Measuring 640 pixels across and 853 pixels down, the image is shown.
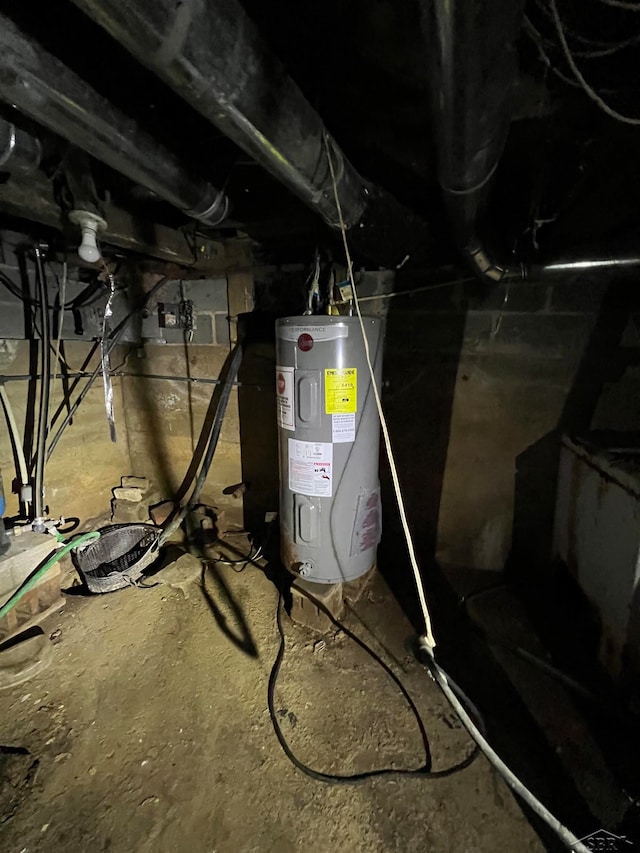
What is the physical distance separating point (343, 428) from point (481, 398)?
94 centimetres

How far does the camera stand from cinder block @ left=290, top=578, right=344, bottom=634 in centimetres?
166

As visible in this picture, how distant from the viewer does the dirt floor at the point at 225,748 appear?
3.34 ft

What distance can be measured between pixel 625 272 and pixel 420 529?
1.63m

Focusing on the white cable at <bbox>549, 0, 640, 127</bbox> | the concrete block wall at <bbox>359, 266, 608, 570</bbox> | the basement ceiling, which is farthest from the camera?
the concrete block wall at <bbox>359, 266, 608, 570</bbox>

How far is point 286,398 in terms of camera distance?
1.56 metres

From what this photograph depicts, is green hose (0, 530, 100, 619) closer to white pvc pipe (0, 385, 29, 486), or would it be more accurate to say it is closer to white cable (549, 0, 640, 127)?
white pvc pipe (0, 385, 29, 486)

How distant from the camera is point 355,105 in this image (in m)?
1.21

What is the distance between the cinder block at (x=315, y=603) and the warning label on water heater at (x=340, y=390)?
85 cm

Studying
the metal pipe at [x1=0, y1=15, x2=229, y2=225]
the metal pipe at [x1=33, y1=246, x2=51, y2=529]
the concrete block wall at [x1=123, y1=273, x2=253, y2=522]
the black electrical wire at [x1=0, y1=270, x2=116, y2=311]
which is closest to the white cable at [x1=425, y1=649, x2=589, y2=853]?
the metal pipe at [x1=0, y1=15, x2=229, y2=225]

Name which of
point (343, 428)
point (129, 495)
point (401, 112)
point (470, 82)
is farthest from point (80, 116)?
point (129, 495)

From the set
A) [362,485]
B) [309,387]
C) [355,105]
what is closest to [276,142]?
[355,105]

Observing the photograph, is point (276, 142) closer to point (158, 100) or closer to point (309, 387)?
point (158, 100)

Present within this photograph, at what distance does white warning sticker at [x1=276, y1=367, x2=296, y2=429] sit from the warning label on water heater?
16 centimetres

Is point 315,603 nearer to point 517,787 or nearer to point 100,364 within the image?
point 517,787
